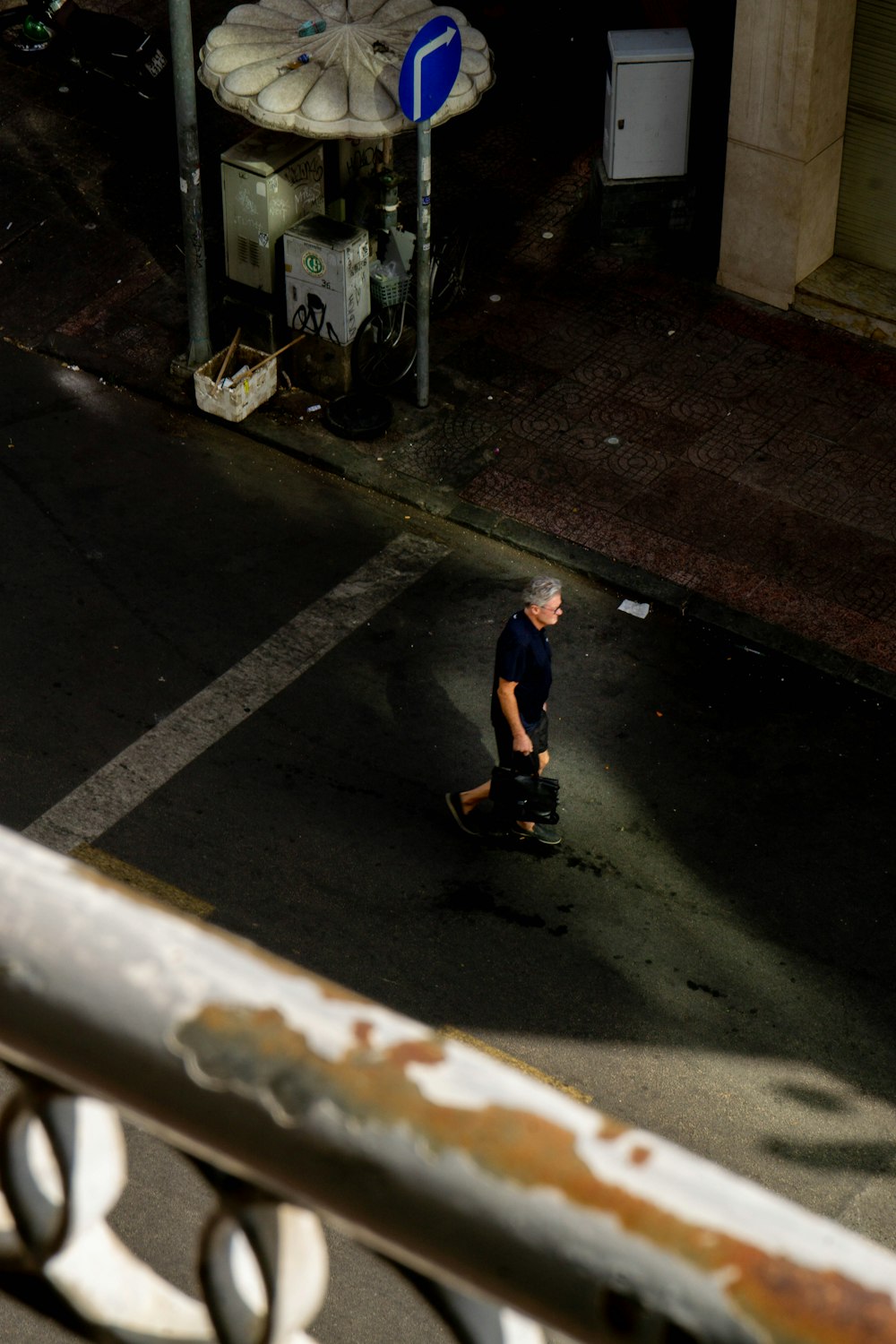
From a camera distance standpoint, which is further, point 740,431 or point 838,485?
point 740,431

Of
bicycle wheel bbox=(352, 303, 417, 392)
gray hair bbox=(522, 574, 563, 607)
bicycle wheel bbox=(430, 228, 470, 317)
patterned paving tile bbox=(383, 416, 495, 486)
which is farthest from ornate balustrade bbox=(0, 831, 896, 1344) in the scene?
bicycle wheel bbox=(430, 228, 470, 317)

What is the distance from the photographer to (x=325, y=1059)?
1.15 m

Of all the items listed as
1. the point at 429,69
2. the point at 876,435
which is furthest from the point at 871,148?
the point at 429,69

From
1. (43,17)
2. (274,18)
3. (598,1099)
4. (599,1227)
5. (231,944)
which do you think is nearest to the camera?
(599,1227)

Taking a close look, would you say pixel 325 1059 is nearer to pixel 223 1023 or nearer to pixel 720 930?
pixel 223 1023

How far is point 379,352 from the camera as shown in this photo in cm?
1418

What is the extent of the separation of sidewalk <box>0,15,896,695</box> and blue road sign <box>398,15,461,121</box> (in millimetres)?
2507

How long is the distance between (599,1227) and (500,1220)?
6 centimetres

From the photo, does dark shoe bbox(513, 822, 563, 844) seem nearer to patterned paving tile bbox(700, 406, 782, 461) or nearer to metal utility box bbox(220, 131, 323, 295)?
patterned paving tile bbox(700, 406, 782, 461)

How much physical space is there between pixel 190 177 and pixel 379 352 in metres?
1.96

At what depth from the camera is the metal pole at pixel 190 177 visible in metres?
12.6

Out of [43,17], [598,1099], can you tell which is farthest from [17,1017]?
[43,17]

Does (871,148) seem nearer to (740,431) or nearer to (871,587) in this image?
(740,431)

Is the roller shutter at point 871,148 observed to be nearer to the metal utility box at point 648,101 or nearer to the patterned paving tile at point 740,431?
the metal utility box at point 648,101
